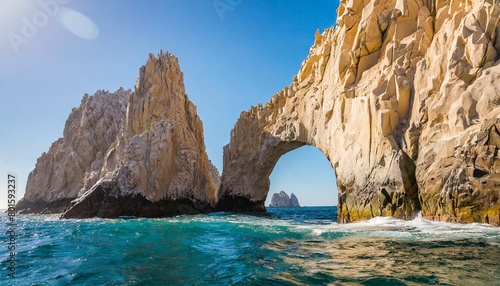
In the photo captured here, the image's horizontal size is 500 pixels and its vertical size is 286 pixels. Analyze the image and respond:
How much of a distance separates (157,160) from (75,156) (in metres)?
41.7

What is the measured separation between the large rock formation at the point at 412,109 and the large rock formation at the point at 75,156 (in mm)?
56773

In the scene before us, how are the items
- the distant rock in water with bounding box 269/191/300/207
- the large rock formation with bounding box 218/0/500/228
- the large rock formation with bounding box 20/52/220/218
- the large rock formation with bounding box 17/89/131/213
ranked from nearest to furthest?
the large rock formation with bounding box 218/0/500/228 → the large rock formation with bounding box 20/52/220/218 → the large rock formation with bounding box 17/89/131/213 → the distant rock in water with bounding box 269/191/300/207

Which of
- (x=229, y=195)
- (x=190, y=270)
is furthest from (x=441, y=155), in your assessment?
(x=229, y=195)

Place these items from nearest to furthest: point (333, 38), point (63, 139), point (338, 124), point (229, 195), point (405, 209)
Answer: point (405, 209) → point (338, 124) → point (333, 38) → point (229, 195) → point (63, 139)

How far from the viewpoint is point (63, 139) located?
264 feet

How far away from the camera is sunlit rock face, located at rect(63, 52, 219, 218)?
38.2 m

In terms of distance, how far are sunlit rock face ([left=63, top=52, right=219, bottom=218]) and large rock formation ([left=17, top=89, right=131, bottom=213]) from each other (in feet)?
67.5

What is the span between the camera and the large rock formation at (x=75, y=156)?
71875mm

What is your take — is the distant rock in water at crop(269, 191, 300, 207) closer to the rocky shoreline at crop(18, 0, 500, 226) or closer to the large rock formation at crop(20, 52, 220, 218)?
the large rock formation at crop(20, 52, 220, 218)

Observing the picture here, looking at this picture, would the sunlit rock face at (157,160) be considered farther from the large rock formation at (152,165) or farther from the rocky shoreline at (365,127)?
the rocky shoreline at (365,127)

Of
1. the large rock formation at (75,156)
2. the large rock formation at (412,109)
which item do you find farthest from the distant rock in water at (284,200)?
the large rock formation at (412,109)

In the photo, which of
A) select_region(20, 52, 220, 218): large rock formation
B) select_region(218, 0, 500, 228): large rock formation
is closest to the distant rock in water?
select_region(20, 52, 220, 218): large rock formation

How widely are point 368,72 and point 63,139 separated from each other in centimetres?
7721

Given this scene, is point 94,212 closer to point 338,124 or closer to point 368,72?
point 338,124
